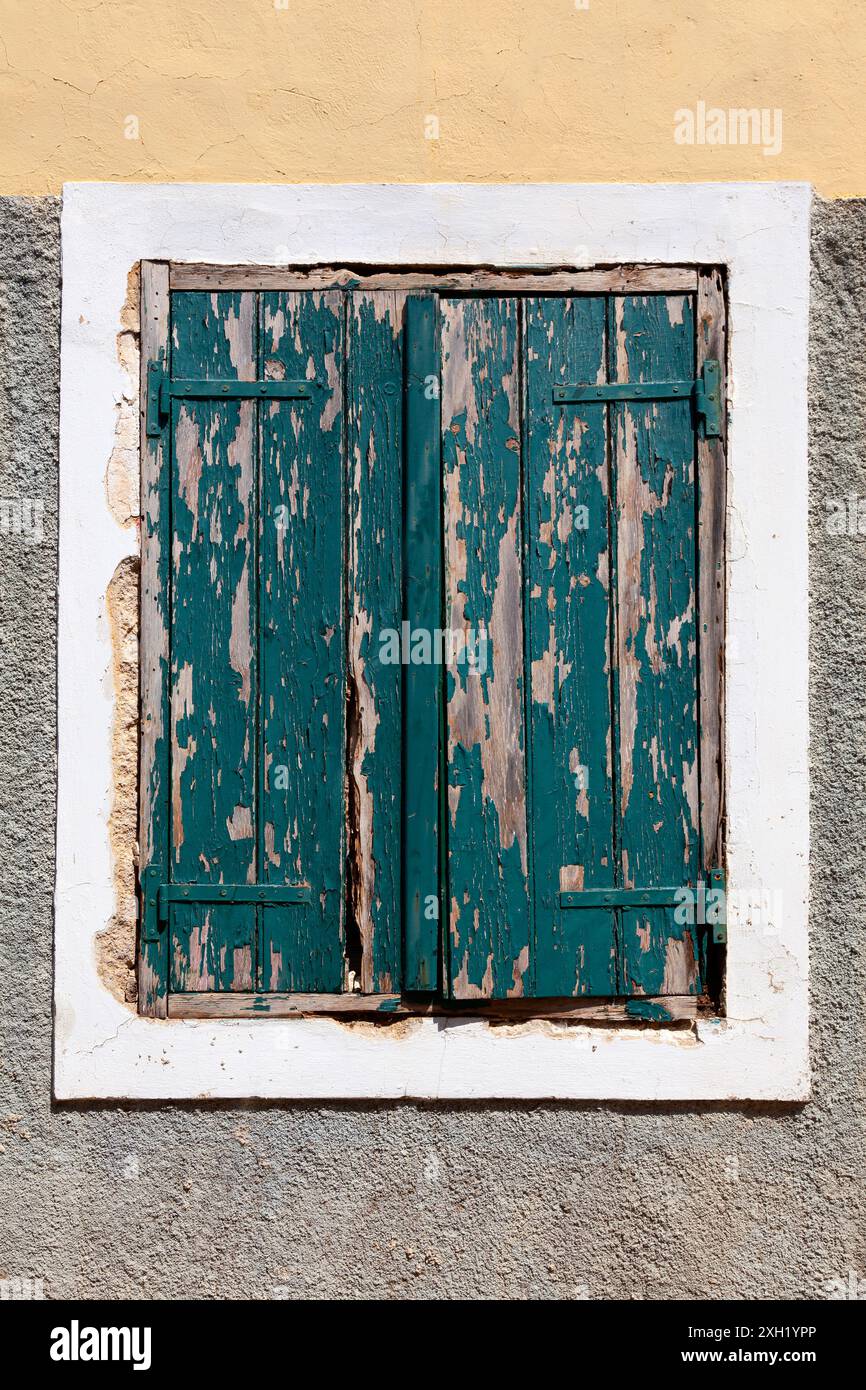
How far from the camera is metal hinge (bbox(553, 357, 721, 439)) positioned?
243 cm

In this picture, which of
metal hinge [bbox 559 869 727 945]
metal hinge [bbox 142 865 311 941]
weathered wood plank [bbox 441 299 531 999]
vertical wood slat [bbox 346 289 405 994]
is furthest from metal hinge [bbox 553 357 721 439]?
metal hinge [bbox 142 865 311 941]

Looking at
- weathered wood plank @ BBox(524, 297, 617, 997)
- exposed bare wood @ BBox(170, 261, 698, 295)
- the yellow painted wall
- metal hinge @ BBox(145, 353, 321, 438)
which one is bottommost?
weathered wood plank @ BBox(524, 297, 617, 997)

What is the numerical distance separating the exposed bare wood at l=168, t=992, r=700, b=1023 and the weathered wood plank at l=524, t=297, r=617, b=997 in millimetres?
63

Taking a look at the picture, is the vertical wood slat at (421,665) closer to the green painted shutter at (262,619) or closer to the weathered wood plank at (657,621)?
the green painted shutter at (262,619)

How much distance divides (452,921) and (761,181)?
1.87m

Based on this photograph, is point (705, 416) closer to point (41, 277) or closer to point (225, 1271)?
point (41, 277)

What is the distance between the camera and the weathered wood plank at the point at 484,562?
2436mm

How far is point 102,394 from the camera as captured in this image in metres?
2.44

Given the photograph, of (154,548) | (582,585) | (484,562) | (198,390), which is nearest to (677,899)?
(582,585)

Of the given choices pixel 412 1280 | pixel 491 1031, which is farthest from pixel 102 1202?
pixel 491 1031

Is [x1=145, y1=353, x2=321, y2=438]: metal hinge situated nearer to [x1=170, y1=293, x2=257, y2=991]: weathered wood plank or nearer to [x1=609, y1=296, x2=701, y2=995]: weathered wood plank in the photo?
[x1=170, y1=293, x2=257, y2=991]: weathered wood plank

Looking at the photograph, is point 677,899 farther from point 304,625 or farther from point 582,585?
point 304,625

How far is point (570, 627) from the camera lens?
8.02 ft

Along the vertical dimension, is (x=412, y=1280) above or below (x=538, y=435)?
below
